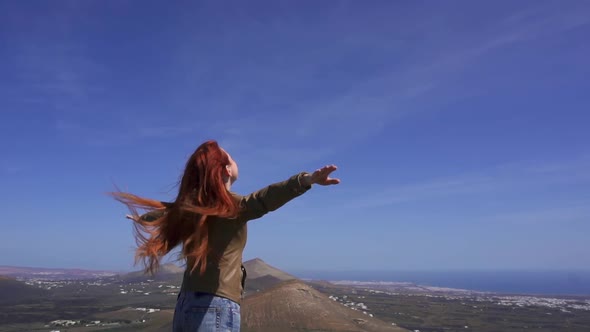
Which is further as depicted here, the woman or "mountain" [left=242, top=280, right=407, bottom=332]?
"mountain" [left=242, top=280, right=407, bottom=332]

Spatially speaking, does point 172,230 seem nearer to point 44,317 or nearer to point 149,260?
point 149,260

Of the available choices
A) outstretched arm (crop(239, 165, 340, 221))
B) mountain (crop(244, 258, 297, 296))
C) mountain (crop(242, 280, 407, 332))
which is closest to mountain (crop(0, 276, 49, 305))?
mountain (crop(244, 258, 297, 296))

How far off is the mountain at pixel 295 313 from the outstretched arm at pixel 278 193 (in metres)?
23.0

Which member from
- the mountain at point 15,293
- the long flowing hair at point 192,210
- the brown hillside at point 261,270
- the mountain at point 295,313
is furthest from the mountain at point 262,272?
the long flowing hair at point 192,210

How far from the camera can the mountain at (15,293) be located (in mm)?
100488

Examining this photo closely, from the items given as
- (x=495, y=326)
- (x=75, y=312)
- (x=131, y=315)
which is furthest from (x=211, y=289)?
(x=495, y=326)

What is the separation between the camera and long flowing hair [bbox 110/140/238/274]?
3.22 metres

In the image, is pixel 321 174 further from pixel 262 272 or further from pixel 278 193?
pixel 262 272

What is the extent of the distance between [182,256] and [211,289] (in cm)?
30

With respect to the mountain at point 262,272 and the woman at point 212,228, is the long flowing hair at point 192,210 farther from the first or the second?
the mountain at point 262,272

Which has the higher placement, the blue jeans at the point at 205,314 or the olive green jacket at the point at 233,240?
the olive green jacket at the point at 233,240

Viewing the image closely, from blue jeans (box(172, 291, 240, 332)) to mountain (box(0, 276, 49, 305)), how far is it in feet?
361

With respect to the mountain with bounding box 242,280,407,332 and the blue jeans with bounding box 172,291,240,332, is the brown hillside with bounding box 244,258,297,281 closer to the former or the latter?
the mountain with bounding box 242,280,407,332

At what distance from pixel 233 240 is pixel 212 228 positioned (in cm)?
16
